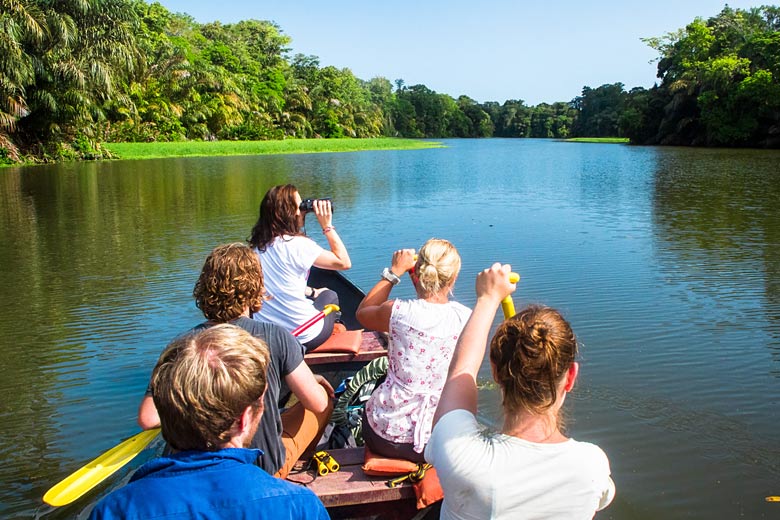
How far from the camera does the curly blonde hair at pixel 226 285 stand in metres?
2.72

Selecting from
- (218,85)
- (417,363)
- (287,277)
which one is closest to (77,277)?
(287,277)

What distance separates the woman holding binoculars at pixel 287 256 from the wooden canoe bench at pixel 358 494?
1510mm

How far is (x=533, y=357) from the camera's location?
1.71 metres

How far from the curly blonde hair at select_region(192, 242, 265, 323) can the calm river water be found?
132 centimetres

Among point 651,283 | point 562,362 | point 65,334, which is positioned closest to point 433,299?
point 562,362

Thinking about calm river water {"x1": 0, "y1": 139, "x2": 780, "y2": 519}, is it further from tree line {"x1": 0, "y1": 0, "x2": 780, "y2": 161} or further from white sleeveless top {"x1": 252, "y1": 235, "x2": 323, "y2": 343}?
tree line {"x1": 0, "y1": 0, "x2": 780, "y2": 161}

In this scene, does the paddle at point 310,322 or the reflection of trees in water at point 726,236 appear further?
the reflection of trees in water at point 726,236

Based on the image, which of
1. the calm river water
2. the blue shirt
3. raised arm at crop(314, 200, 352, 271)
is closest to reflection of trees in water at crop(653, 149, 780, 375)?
the calm river water

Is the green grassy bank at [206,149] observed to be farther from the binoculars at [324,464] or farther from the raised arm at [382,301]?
the binoculars at [324,464]

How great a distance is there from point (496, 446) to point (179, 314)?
6.08 metres

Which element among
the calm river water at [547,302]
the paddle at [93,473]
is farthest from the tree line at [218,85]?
the paddle at [93,473]

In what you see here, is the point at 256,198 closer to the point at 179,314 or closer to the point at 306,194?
the point at 306,194

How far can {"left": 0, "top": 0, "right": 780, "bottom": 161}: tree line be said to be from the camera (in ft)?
86.8

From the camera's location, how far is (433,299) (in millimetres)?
2811
